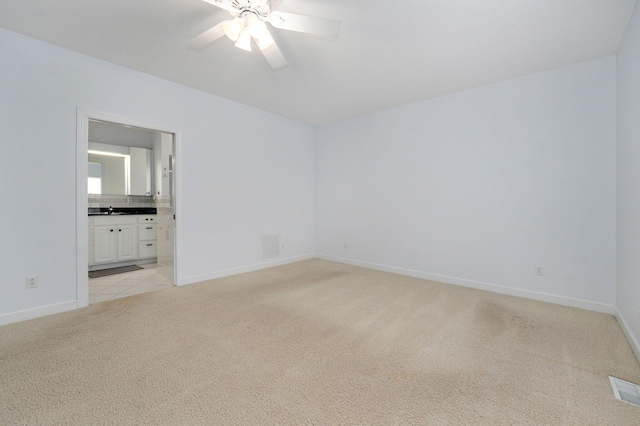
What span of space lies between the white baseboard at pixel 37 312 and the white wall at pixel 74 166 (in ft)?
0.06

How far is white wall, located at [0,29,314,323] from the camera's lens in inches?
96.3

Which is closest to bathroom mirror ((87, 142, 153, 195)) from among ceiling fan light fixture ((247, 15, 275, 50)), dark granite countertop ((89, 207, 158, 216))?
dark granite countertop ((89, 207, 158, 216))

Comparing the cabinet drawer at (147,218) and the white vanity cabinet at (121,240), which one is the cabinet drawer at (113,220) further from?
the cabinet drawer at (147,218)

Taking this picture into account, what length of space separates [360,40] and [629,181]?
8.38 feet

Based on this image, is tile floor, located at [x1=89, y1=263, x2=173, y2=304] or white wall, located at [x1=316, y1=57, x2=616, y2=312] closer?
white wall, located at [x1=316, y1=57, x2=616, y2=312]

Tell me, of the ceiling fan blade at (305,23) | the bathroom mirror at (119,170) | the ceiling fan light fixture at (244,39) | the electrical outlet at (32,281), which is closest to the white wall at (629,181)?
the ceiling fan blade at (305,23)

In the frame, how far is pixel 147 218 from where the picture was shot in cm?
502

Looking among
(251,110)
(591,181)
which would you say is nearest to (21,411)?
(251,110)

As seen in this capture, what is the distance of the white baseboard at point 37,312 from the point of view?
2402 millimetres

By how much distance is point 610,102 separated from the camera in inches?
106

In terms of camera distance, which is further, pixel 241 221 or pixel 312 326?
pixel 241 221

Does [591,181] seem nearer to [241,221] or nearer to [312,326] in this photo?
[312,326]

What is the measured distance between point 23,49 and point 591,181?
5649mm

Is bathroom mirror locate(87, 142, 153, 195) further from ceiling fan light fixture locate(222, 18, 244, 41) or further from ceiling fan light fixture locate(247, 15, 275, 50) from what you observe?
ceiling fan light fixture locate(247, 15, 275, 50)
